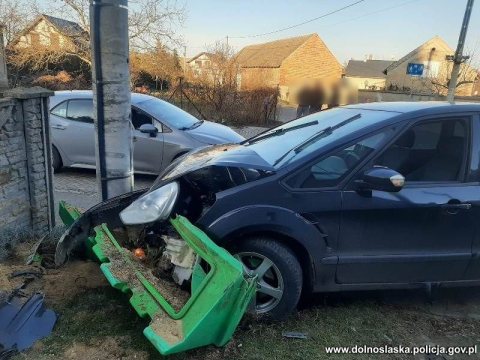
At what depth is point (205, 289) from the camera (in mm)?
2299

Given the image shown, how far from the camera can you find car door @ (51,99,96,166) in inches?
283

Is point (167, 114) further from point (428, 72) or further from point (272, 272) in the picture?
point (428, 72)

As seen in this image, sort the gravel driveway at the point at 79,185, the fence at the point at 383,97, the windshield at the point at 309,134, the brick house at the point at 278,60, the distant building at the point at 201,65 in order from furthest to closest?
the distant building at the point at 201,65 < the brick house at the point at 278,60 < the fence at the point at 383,97 < the gravel driveway at the point at 79,185 < the windshield at the point at 309,134

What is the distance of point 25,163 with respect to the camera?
13.7 feet

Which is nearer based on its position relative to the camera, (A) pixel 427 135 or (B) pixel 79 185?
(A) pixel 427 135

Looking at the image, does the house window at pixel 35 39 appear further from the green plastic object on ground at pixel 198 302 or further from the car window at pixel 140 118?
the green plastic object on ground at pixel 198 302

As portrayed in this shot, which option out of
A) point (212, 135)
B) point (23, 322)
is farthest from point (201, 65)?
point (23, 322)

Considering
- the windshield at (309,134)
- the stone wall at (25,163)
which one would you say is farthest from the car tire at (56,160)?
the windshield at (309,134)

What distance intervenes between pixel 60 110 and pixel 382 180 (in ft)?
21.6

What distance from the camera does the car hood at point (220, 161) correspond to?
115 inches

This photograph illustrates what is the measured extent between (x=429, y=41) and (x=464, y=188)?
46675 millimetres

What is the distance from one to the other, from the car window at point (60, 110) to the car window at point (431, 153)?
20.8 feet

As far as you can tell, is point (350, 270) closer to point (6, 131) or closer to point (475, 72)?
point (6, 131)

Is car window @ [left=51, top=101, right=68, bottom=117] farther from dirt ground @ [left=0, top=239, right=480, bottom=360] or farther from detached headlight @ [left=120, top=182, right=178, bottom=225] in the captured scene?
detached headlight @ [left=120, top=182, right=178, bottom=225]
